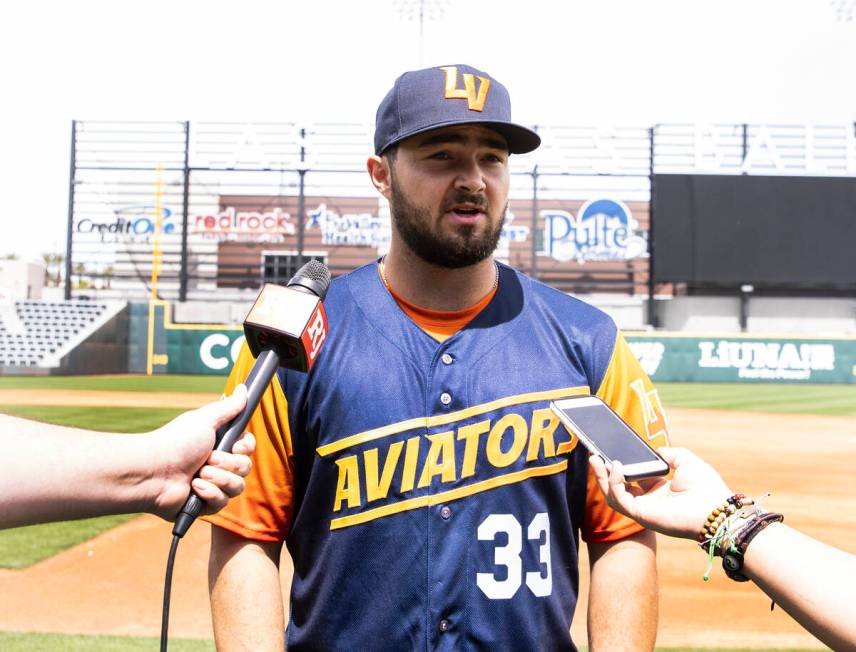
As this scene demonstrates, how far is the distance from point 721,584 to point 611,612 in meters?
4.24

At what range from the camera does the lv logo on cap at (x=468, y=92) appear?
211 centimetres

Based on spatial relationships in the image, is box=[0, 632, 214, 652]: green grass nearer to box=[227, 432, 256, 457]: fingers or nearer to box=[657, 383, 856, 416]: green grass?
box=[227, 432, 256, 457]: fingers

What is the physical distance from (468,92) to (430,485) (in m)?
1.11

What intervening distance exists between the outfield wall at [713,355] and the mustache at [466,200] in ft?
74.8

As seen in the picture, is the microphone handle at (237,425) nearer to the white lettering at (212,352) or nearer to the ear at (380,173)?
the ear at (380,173)

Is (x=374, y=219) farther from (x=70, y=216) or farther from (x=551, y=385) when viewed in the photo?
(x=551, y=385)

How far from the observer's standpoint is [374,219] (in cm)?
3169

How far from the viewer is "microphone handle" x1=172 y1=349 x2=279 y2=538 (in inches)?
57.4

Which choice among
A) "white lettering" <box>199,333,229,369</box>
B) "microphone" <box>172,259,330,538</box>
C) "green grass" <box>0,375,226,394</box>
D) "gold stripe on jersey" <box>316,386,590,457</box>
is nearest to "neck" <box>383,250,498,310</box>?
"gold stripe on jersey" <box>316,386,590,457</box>

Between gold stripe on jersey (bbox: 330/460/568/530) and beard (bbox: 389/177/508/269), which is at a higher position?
beard (bbox: 389/177/508/269)

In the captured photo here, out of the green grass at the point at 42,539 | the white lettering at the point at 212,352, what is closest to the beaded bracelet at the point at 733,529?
the green grass at the point at 42,539

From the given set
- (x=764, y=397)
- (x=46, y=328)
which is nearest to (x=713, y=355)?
(x=764, y=397)

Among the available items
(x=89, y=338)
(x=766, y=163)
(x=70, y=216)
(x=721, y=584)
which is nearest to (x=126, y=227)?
(x=70, y=216)

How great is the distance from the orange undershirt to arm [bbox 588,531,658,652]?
76cm
